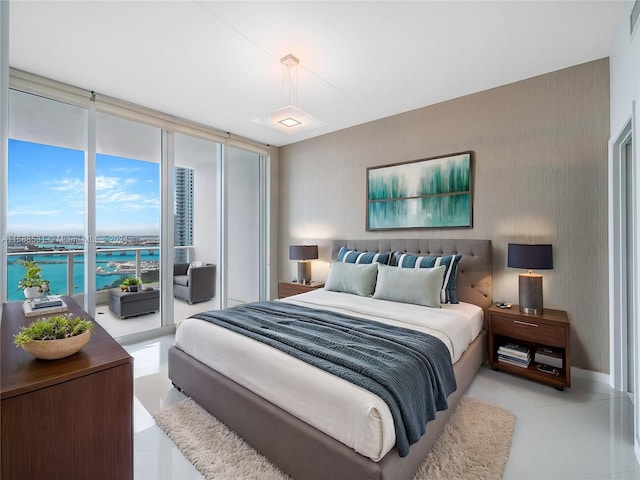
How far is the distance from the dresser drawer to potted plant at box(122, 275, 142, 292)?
4067 millimetres

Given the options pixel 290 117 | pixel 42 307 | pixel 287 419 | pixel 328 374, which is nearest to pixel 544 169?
pixel 290 117

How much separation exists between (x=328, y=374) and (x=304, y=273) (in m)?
2.95

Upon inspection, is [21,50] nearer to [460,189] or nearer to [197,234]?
[197,234]

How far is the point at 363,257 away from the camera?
3613mm

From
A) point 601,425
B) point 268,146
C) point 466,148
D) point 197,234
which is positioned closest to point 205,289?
point 197,234

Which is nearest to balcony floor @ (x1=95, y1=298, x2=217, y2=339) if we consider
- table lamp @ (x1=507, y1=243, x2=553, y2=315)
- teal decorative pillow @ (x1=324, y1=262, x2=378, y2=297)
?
teal decorative pillow @ (x1=324, y1=262, x2=378, y2=297)

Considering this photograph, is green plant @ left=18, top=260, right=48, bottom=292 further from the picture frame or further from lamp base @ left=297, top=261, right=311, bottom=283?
the picture frame

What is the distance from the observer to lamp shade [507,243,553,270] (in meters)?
2.50

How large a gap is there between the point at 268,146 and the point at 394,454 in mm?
Answer: 4696

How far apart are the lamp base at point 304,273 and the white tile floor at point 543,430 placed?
2.13 meters

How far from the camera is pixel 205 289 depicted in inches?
176

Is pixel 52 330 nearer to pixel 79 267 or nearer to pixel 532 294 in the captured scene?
pixel 79 267

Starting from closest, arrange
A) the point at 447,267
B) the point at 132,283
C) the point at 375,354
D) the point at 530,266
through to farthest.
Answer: the point at 375,354, the point at 530,266, the point at 447,267, the point at 132,283

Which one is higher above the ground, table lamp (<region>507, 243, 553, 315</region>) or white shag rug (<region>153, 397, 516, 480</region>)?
table lamp (<region>507, 243, 553, 315</region>)
